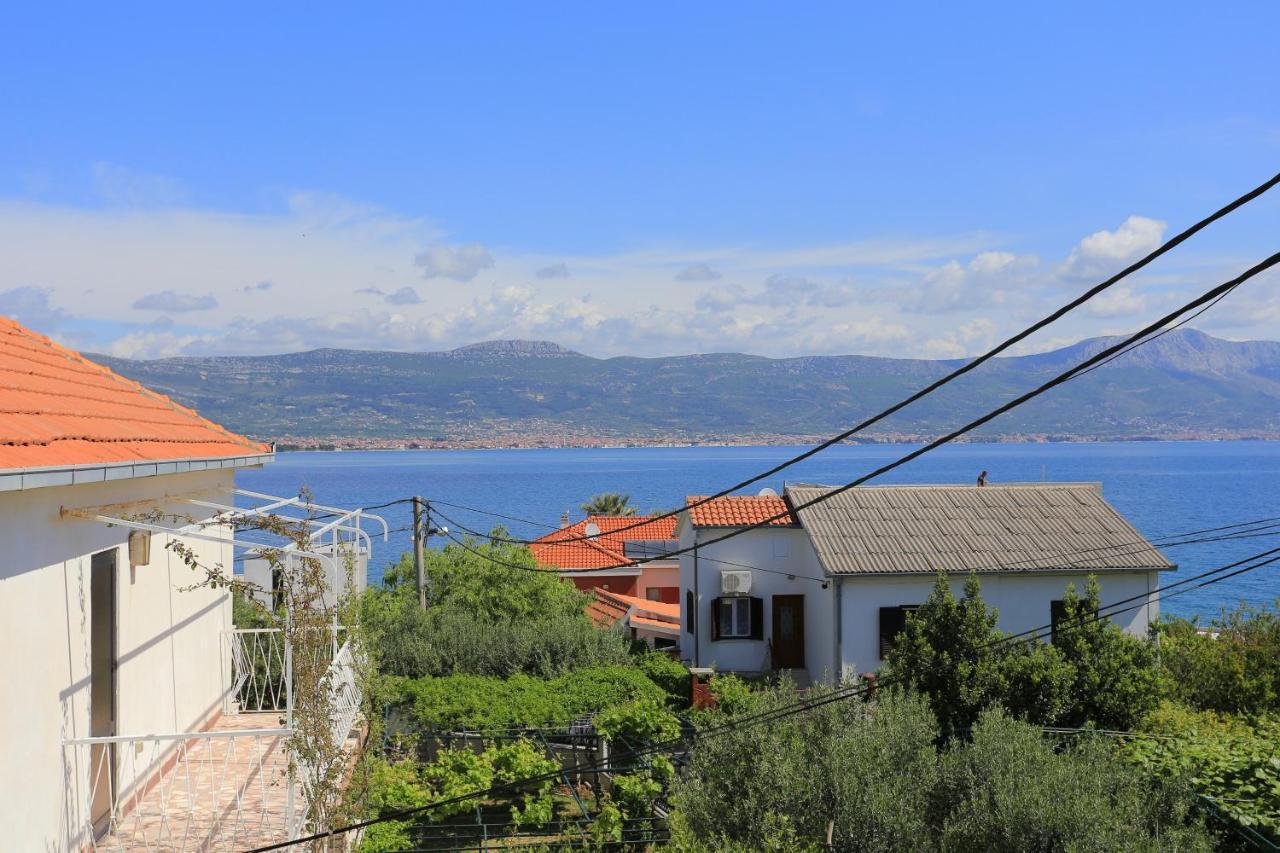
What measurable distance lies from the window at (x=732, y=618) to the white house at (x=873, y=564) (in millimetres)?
24

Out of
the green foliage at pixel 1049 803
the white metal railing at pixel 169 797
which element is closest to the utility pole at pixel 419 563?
the white metal railing at pixel 169 797

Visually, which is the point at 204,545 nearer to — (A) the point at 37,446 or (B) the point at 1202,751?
(A) the point at 37,446

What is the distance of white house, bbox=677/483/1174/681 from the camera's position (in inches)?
931

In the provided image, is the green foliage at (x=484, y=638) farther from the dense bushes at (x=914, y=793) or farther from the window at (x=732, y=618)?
the dense bushes at (x=914, y=793)

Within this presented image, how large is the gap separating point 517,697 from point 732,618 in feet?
28.7

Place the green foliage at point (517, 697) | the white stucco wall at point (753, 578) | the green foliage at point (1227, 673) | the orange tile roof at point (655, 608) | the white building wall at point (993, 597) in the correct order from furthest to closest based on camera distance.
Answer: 1. the orange tile roof at point (655, 608)
2. the white stucco wall at point (753, 578)
3. the white building wall at point (993, 597)
4. the green foliage at point (1227, 673)
5. the green foliage at point (517, 697)

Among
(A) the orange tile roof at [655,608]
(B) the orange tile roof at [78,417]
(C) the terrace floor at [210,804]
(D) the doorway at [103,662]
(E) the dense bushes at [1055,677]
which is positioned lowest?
(A) the orange tile roof at [655,608]

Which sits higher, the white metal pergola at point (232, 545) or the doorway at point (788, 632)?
the white metal pergola at point (232, 545)

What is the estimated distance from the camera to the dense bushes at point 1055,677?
1609 centimetres

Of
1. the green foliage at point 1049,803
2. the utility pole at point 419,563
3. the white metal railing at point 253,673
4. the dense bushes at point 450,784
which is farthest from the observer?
the utility pole at point 419,563

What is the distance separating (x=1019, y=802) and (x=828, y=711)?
13.9 ft

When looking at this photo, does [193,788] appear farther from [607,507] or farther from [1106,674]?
[607,507]

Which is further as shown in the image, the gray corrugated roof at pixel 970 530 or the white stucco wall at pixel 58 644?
the gray corrugated roof at pixel 970 530

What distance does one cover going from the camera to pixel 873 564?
933 inches
